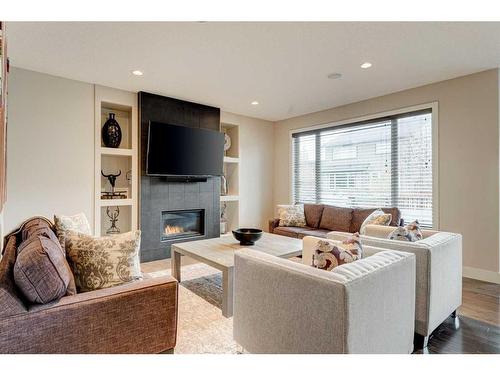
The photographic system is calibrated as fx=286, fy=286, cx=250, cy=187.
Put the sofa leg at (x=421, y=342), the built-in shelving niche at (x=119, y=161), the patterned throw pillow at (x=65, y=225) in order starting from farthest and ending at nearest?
the built-in shelving niche at (x=119, y=161) < the patterned throw pillow at (x=65, y=225) < the sofa leg at (x=421, y=342)

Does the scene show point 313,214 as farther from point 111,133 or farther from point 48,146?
point 48,146

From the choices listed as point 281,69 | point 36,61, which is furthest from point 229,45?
point 36,61

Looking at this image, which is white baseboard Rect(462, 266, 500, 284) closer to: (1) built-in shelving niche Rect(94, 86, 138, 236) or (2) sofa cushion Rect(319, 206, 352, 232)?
(2) sofa cushion Rect(319, 206, 352, 232)

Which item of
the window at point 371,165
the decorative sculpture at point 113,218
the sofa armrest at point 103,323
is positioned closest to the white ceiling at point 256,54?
the window at point 371,165

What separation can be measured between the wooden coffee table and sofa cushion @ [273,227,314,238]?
0.86 metres

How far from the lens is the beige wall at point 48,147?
10.9ft

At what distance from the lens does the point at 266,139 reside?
6031mm

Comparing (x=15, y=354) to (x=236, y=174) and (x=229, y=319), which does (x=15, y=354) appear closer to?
(x=229, y=319)

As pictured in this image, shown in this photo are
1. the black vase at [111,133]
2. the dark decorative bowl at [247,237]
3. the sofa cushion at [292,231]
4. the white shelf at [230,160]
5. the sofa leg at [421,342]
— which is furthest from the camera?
the white shelf at [230,160]

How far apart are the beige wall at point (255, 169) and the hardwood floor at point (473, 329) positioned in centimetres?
359

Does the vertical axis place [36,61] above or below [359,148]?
above

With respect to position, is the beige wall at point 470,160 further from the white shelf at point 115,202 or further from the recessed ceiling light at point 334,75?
the white shelf at point 115,202

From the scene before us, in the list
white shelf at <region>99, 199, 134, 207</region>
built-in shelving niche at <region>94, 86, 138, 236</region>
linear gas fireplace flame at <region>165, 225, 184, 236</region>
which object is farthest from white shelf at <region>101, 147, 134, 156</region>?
linear gas fireplace flame at <region>165, 225, 184, 236</region>

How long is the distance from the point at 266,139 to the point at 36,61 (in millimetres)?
3966
